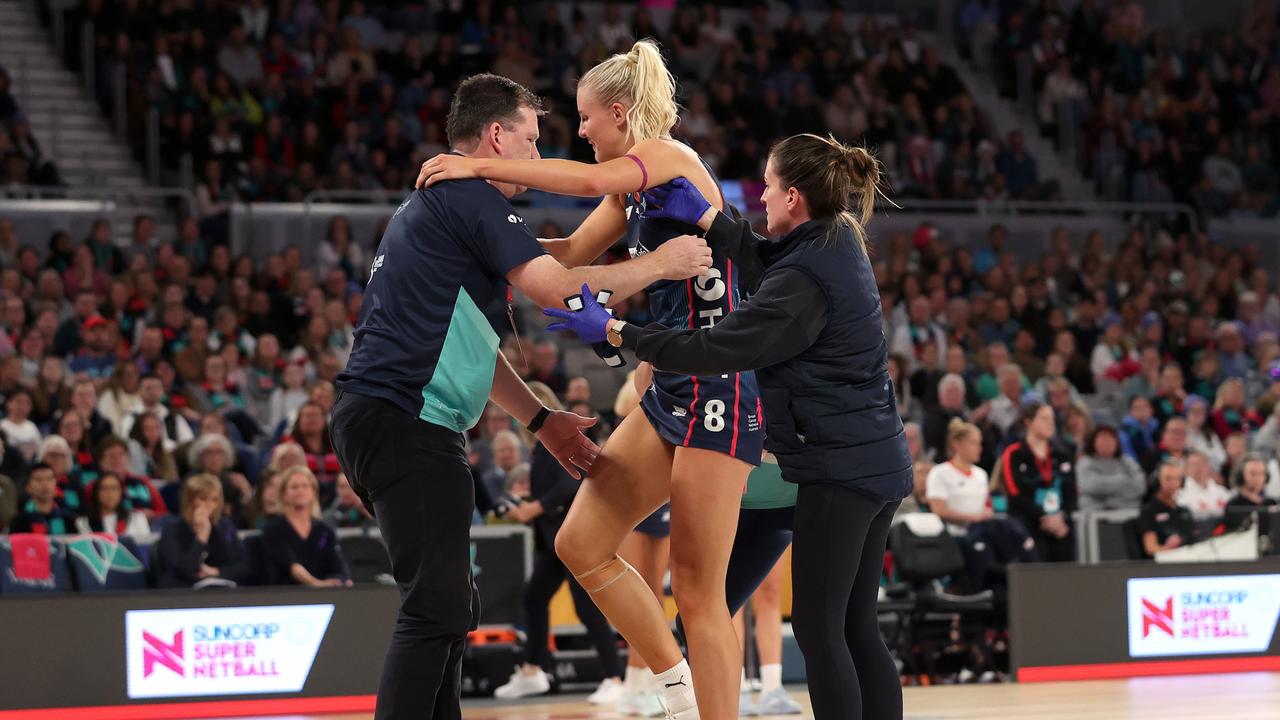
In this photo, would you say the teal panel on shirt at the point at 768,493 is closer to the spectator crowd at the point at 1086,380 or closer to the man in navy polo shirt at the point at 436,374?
the man in navy polo shirt at the point at 436,374

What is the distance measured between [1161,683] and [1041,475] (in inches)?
103

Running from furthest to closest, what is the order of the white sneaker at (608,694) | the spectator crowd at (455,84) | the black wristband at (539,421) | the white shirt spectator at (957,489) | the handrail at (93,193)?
the spectator crowd at (455,84)
the handrail at (93,193)
the white shirt spectator at (957,489)
the white sneaker at (608,694)
the black wristband at (539,421)

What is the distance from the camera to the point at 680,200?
4.86 meters

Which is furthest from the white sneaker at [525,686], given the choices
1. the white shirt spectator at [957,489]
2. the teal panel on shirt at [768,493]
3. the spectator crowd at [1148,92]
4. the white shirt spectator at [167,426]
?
the spectator crowd at [1148,92]

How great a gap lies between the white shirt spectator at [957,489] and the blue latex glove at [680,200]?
602 centimetres

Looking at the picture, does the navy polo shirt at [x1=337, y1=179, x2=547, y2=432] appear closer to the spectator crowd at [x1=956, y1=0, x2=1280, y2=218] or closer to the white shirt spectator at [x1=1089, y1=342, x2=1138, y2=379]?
the white shirt spectator at [x1=1089, y1=342, x2=1138, y2=379]

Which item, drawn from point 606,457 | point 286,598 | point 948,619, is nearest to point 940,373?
point 948,619

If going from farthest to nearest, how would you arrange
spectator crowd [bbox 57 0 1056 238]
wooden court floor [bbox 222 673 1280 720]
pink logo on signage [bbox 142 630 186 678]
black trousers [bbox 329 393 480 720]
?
spectator crowd [bbox 57 0 1056 238] → pink logo on signage [bbox 142 630 186 678] → wooden court floor [bbox 222 673 1280 720] → black trousers [bbox 329 393 480 720]

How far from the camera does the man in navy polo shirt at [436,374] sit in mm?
4406

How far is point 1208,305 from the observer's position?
16.5m

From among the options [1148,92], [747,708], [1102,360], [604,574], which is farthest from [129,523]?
→ [1148,92]

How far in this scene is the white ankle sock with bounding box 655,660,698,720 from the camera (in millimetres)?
4949

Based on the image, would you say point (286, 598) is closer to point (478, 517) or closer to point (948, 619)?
point (478, 517)

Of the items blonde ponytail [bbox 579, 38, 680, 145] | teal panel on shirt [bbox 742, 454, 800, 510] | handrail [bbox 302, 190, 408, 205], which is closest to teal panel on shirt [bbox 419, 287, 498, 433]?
blonde ponytail [bbox 579, 38, 680, 145]
